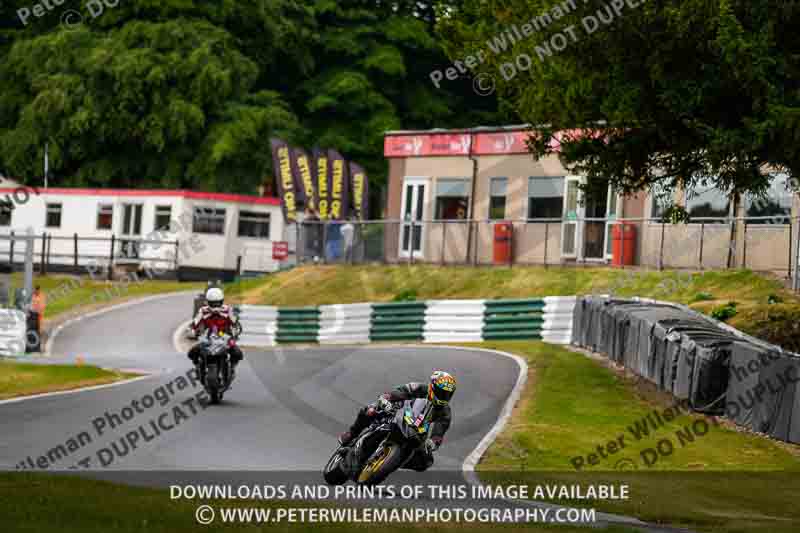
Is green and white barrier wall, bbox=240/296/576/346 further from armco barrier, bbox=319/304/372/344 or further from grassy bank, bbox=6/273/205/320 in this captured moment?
grassy bank, bbox=6/273/205/320

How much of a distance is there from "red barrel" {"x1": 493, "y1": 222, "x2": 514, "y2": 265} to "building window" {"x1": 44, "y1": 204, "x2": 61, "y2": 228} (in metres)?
22.6

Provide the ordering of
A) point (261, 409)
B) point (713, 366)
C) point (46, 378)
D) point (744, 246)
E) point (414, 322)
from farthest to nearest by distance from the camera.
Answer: point (414, 322)
point (744, 246)
point (46, 378)
point (261, 409)
point (713, 366)

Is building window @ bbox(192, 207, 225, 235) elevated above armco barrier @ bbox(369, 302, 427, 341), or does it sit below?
above

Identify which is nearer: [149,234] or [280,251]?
[280,251]

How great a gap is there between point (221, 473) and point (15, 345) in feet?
69.0

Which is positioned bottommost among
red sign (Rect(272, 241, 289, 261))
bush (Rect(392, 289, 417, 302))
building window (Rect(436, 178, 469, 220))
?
bush (Rect(392, 289, 417, 302))

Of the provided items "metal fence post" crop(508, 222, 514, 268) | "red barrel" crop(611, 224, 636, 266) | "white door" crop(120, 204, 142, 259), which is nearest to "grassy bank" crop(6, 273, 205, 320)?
"white door" crop(120, 204, 142, 259)

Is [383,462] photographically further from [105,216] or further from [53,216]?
[53,216]

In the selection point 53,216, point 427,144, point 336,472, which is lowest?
point 336,472

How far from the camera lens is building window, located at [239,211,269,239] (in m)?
52.7

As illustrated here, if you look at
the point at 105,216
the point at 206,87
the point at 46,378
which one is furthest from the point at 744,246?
the point at 206,87

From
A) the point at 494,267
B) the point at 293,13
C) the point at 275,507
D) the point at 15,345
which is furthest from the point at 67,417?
the point at 293,13

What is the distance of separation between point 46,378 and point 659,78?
12.3m

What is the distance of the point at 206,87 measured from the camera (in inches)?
2330
